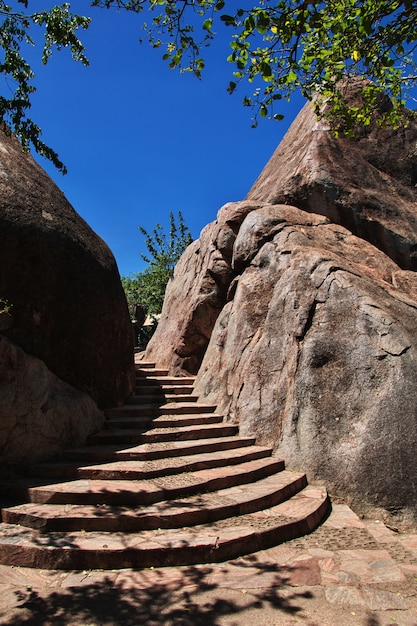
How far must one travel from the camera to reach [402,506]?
19.3 ft

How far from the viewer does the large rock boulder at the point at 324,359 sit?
619 cm

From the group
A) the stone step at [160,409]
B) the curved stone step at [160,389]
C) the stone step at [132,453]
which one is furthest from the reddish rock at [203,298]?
the stone step at [132,453]

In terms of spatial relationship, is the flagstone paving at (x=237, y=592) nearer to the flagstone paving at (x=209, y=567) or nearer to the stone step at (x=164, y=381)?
the flagstone paving at (x=209, y=567)

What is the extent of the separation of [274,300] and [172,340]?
4466 mm

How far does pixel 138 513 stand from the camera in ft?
16.0

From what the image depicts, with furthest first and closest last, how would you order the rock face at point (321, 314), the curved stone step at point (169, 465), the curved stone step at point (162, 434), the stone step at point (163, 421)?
the stone step at point (163, 421), the curved stone step at point (162, 434), the rock face at point (321, 314), the curved stone step at point (169, 465)

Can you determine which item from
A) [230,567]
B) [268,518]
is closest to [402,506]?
[268,518]

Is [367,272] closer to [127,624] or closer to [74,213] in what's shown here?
[74,213]

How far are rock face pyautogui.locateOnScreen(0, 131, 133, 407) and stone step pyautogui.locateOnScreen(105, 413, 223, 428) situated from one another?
52cm

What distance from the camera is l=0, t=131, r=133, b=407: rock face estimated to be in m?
6.48

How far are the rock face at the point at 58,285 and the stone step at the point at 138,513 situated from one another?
2410mm

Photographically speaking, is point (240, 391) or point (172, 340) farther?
point (172, 340)

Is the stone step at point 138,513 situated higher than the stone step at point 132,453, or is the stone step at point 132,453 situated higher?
the stone step at point 132,453

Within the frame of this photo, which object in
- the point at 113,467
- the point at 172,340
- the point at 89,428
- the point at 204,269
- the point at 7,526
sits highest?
the point at 204,269
